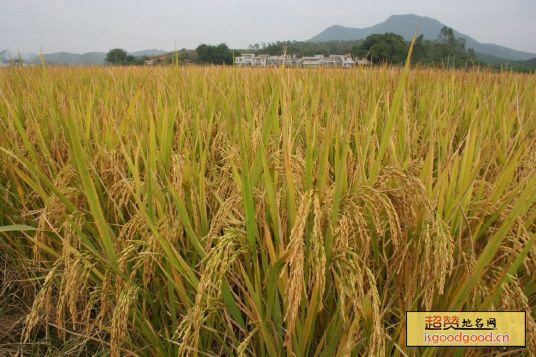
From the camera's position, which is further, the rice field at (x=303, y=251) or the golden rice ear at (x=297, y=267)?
the rice field at (x=303, y=251)

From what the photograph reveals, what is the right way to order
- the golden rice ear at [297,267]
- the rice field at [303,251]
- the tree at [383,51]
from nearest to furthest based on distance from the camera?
1. the golden rice ear at [297,267]
2. the rice field at [303,251]
3. the tree at [383,51]

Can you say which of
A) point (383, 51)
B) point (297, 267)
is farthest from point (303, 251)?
point (383, 51)

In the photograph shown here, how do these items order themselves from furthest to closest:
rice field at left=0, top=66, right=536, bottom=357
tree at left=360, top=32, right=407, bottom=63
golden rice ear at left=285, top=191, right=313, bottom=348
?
tree at left=360, top=32, right=407, bottom=63 → rice field at left=0, top=66, right=536, bottom=357 → golden rice ear at left=285, top=191, right=313, bottom=348

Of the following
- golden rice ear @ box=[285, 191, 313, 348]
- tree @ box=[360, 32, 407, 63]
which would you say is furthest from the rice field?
tree @ box=[360, 32, 407, 63]

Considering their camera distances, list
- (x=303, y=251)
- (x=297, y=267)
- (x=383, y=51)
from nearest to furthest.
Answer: (x=297, y=267), (x=303, y=251), (x=383, y=51)

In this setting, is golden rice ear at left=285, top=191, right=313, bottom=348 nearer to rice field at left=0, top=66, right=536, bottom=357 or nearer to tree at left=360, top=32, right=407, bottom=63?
rice field at left=0, top=66, right=536, bottom=357

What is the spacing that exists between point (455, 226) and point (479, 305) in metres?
0.25

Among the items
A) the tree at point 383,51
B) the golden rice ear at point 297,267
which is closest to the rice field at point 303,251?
the golden rice ear at point 297,267

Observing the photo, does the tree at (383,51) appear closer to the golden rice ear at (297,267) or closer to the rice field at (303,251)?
the rice field at (303,251)

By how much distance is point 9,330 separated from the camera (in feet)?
5.19

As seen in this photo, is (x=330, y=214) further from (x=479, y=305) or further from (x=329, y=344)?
(x=479, y=305)

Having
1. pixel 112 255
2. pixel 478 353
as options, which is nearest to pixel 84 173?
pixel 112 255

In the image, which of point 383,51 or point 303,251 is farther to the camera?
point 383,51

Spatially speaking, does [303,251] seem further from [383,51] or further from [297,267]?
[383,51]
